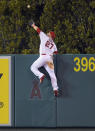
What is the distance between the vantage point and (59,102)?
8.15 m

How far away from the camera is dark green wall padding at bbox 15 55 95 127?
8.15 m

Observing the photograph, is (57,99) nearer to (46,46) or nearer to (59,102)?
(59,102)

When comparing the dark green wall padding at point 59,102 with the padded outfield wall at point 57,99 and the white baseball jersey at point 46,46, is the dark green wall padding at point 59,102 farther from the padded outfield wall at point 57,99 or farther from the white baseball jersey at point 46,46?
the white baseball jersey at point 46,46

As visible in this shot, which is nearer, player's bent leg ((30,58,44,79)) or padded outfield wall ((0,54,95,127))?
player's bent leg ((30,58,44,79))

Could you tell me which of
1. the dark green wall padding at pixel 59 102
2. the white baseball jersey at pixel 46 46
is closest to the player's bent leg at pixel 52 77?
the dark green wall padding at pixel 59 102

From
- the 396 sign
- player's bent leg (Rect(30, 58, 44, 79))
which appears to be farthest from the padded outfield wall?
player's bent leg (Rect(30, 58, 44, 79))

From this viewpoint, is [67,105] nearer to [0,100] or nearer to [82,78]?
[82,78]

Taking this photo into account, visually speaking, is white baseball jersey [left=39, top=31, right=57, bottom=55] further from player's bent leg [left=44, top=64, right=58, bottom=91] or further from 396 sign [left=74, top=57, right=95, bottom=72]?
396 sign [left=74, top=57, right=95, bottom=72]

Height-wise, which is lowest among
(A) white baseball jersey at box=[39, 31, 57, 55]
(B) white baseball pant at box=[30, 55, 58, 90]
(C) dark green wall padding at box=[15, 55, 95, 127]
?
(C) dark green wall padding at box=[15, 55, 95, 127]

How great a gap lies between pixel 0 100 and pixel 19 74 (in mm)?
586

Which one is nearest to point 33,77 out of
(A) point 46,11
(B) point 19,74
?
(B) point 19,74

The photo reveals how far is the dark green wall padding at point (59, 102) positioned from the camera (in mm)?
8148

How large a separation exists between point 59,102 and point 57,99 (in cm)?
7

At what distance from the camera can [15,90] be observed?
8.16 m
